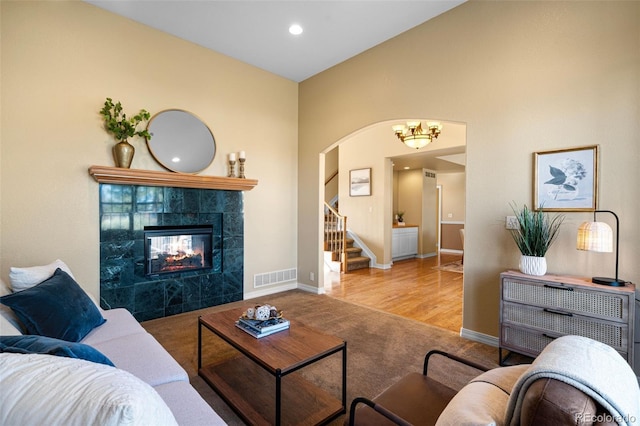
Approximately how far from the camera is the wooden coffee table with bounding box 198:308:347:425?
Result: 69.4 inches

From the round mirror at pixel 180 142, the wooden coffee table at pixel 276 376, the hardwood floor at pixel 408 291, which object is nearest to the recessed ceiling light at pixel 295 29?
the round mirror at pixel 180 142

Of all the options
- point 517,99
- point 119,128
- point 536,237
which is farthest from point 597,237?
point 119,128

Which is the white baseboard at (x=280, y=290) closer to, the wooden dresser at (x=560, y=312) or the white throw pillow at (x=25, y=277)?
the white throw pillow at (x=25, y=277)

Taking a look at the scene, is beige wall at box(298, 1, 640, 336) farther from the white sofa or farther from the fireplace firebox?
the white sofa

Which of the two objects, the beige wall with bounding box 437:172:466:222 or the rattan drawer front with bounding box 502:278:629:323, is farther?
the beige wall with bounding box 437:172:466:222

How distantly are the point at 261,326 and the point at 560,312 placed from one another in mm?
2279

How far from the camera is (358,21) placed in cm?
355

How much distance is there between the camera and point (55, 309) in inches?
74.2

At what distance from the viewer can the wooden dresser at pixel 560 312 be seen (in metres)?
2.09

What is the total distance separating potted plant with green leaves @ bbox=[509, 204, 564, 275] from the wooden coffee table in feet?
5.87

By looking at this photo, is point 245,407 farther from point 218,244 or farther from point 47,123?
point 47,123

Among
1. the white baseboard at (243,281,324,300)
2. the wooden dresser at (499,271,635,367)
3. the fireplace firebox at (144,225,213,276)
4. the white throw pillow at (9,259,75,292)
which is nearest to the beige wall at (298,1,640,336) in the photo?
the wooden dresser at (499,271,635,367)

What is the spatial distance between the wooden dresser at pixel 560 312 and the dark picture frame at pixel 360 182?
4.84 meters

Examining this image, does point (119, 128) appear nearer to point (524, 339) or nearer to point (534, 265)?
point (534, 265)
